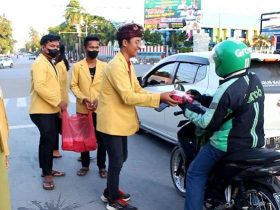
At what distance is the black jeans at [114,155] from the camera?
3.79m

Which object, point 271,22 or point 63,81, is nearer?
point 63,81

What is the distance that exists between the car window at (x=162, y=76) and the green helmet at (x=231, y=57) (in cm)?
310

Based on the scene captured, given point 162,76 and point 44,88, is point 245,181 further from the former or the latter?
point 162,76

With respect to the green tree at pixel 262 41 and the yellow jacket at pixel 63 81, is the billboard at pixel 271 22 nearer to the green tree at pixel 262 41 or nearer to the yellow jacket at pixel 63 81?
the green tree at pixel 262 41

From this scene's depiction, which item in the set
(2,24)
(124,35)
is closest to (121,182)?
(124,35)

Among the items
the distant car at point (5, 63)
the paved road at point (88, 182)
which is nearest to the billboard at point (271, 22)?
the distant car at point (5, 63)

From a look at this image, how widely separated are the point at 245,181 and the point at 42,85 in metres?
2.54

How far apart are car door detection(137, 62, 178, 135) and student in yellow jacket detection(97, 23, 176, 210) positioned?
2.27m

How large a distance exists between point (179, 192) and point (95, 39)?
2135 millimetres

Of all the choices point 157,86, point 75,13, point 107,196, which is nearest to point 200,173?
point 107,196

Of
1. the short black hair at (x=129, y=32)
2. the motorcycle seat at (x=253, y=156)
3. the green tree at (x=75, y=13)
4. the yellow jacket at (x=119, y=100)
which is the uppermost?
the green tree at (x=75, y=13)

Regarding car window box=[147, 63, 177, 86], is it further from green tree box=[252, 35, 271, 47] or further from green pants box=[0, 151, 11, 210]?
green tree box=[252, 35, 271, 47]

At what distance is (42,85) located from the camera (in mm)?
4508

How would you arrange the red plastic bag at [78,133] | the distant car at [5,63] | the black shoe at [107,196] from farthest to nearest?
the distant car at [5,63] < the red plastic bag at [78,133] < the black shoe at [107,196]
